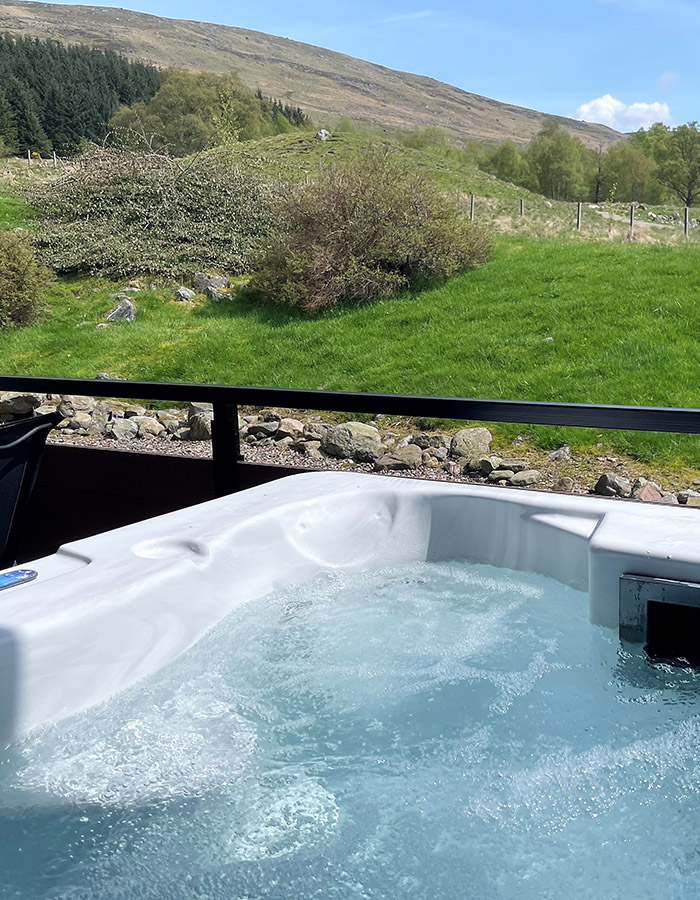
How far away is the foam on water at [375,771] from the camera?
2.93 ft

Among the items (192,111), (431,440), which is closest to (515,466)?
(431,440)

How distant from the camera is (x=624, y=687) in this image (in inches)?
47.8

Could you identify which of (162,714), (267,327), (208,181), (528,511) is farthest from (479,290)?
(162,714)

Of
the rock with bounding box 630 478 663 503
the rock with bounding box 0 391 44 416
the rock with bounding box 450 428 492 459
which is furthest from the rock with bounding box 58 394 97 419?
the rock with bounding box 630 478 663 503

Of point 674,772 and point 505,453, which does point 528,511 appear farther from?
point 505,453

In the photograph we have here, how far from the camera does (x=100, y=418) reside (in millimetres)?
4602

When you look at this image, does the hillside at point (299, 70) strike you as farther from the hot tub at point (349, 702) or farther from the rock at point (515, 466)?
the hot tub at point (349, 702)

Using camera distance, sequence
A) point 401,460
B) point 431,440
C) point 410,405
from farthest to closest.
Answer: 1. point 431,440
2. point 401,460
3. point 410,405

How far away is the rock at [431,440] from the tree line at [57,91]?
26.8m

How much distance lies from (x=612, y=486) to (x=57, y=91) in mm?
32743

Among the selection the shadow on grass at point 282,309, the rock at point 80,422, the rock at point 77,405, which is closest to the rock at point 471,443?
the rock at point 80,422

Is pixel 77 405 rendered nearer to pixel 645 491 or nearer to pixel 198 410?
pixel 198 410

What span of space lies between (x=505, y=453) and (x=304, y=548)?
2647 millimetres

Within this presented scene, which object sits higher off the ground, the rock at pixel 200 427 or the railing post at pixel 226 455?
the railing post at pixel 226 455
